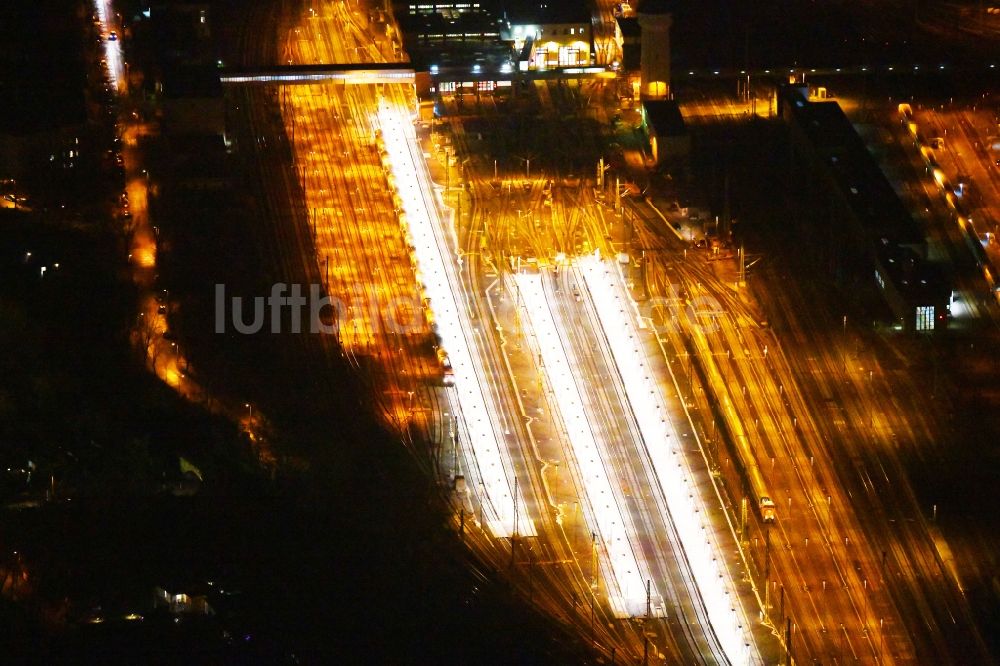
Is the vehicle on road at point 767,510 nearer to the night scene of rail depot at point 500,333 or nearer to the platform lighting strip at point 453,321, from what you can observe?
the night scene of rail depot at point 500,333

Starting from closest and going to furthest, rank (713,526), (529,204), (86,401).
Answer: (713,526), (86,401), (529,204)

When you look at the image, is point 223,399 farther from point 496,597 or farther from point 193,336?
point 496,597

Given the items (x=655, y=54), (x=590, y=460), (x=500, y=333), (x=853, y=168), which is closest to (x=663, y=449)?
(x=590, y=460)

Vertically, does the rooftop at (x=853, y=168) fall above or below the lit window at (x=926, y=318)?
above

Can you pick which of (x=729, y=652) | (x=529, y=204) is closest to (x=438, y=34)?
(x=529, y=204)

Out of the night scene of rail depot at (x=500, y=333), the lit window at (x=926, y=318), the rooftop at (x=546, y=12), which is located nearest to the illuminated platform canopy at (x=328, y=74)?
the night scene of rail depot at (x=500, y=333)
